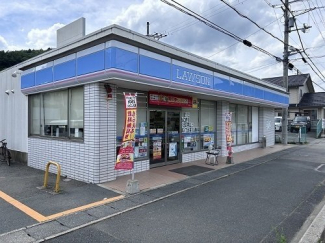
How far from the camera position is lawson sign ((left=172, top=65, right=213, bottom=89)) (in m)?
8.45

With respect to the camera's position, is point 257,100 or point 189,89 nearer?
point 189,89

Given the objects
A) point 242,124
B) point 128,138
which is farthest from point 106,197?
point 242,124

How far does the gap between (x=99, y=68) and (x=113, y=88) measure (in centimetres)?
88

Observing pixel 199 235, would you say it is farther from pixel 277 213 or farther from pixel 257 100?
pixel 257 100

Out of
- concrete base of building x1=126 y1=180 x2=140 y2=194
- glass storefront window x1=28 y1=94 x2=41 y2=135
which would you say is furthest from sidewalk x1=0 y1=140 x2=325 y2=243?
glass storefront window x1=28 y1=94 x2=41 y2=135

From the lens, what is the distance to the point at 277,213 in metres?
5.23

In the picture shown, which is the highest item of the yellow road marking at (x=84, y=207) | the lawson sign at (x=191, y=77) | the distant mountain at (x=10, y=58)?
the distant mountain at (x=10, y=58)

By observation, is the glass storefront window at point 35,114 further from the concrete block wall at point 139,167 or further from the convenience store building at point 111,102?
the concrete block wall at point 139,167

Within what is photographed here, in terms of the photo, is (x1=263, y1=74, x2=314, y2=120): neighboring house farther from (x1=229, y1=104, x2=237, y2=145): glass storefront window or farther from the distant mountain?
the distant mountain

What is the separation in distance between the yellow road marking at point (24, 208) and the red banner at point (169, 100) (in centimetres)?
494

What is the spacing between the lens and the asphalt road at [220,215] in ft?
13.7

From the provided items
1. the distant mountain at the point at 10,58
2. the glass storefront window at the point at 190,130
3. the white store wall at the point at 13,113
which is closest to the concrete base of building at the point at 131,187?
the glass storefront window at the point at 190,130

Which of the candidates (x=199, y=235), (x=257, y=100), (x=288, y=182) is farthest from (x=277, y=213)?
(x=257, y=100)

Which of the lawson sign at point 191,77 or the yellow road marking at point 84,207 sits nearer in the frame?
the yellow road marking at point 84,207
